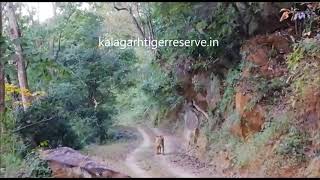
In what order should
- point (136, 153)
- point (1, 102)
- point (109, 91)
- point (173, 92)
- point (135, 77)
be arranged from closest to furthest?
1. point (1, 102)
2. point (136, 153)
3. point (173, 92)
4. point (109, 91)
5. point (135, 77)

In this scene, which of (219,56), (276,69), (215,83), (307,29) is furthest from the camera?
(215,83)

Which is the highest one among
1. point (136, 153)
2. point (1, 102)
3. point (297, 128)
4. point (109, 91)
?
point (1, 102)

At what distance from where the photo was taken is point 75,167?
8.43 meters

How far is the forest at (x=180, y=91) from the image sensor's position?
30.9ft

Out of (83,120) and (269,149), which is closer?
(269,149)

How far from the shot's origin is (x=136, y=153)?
1803 cm

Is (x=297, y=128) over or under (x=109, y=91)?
over

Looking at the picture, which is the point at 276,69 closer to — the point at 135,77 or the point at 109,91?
the point at 109,91

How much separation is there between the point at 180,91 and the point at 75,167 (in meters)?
11.2

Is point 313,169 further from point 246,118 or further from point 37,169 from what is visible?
point 37,169

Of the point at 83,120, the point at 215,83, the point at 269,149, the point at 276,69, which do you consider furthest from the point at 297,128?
the point at 83,120

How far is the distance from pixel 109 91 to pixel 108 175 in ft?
52.7

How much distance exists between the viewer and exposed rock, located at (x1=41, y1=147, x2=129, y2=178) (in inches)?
326

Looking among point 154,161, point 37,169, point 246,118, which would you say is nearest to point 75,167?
point 37,169
